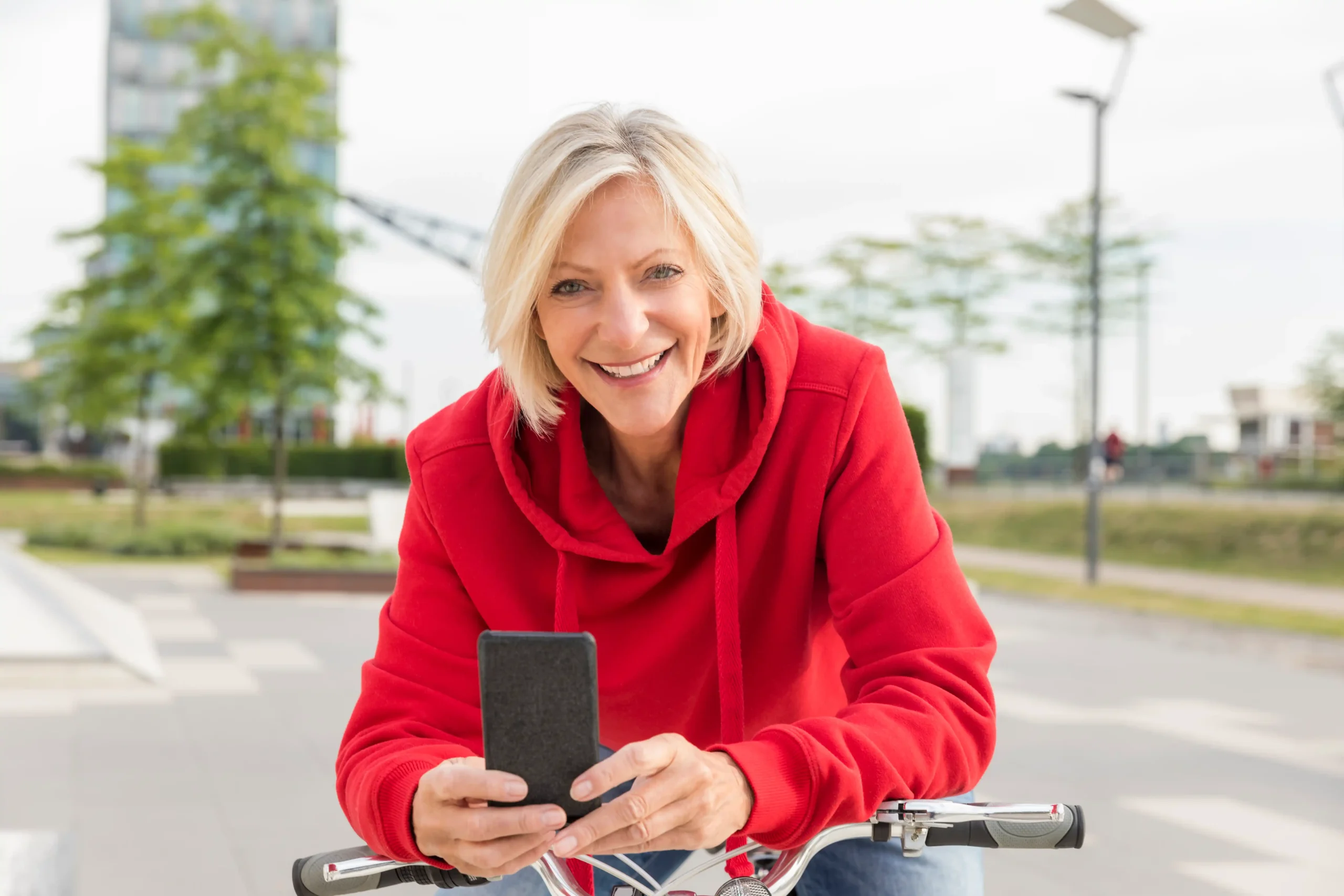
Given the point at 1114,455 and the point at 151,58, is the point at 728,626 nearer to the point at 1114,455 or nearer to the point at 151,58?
the point at 1114,455

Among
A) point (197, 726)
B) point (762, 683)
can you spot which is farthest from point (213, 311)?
point (762, 683)

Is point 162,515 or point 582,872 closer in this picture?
point 582,872

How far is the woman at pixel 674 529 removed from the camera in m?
1.63

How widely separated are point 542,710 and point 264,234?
14.9 metres

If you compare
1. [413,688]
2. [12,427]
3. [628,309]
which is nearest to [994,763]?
[413,688]

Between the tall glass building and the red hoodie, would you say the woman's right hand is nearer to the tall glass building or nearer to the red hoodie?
the red hoodie

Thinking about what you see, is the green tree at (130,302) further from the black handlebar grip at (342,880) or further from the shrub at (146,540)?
the black handlebar grip at (342,880)

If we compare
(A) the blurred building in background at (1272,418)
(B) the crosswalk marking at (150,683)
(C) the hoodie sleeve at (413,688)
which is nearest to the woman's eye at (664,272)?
(C) the hoodie sleeve at (413,688)

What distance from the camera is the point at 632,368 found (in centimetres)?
174

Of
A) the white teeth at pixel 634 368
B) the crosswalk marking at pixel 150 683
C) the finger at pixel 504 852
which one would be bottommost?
the crosswalk marking at pixel 150 683

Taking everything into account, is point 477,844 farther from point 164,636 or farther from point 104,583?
point 104,583

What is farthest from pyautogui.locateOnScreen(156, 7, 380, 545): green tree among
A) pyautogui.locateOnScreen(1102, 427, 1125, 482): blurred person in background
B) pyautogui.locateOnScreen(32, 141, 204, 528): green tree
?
pyautogui.locateOnScreen(1102, 427, 1125, 482): blurred person in background

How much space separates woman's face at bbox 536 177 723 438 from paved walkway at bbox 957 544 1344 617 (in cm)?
1251

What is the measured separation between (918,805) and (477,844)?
47 cm
